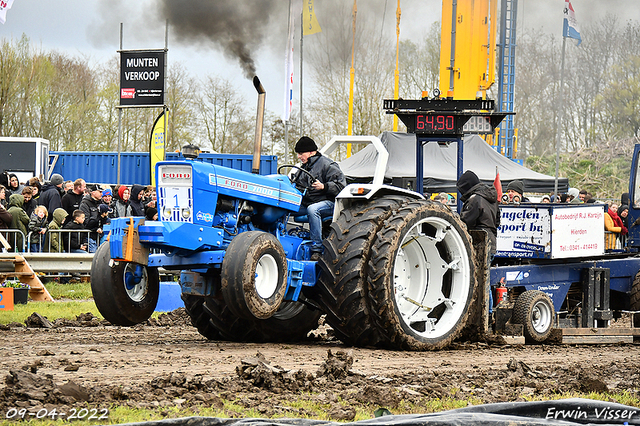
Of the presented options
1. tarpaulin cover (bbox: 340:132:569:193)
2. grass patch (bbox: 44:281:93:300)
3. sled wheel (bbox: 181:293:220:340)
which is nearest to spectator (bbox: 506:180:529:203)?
sled wheel (bbox: 181:293:220:340)

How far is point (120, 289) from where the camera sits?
23.1 feet

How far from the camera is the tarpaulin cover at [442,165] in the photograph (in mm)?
22406

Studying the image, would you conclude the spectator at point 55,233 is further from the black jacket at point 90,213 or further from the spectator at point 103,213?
the spectator at point 103,213

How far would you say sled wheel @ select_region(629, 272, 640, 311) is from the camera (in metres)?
10.7

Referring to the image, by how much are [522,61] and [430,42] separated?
48.9 feet

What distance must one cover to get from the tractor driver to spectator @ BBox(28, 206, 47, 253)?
8.02 meters

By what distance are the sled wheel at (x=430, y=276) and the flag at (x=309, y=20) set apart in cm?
1663

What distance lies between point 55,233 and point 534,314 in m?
9.27

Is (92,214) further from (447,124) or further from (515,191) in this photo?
(515,191)

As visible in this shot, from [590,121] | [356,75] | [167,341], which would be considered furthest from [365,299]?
[590,121]

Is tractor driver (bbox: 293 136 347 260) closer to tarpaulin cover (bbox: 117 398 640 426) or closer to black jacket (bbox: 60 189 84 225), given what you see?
tarpaulin cover (bbox: 117 398 640 426)

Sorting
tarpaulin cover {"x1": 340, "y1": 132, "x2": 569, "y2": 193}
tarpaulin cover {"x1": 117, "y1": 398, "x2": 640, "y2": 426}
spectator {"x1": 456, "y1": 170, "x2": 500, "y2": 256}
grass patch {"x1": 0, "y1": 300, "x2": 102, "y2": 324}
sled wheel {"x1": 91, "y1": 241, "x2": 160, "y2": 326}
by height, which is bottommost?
grass patch {"x1": 0, "y1": 300, "x2": 102, "y2": 324}

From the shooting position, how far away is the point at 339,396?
496 centimetres

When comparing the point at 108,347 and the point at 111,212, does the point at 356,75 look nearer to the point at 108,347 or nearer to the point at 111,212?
the point at 111,212
